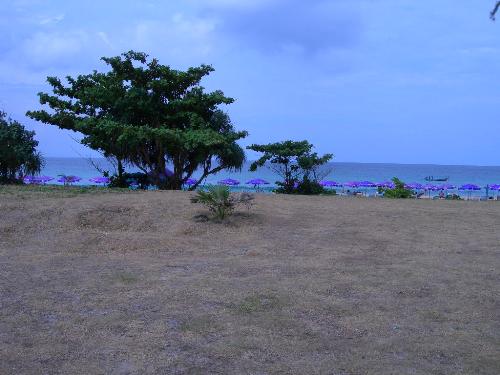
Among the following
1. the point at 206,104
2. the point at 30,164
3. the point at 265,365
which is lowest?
the point at 265,365

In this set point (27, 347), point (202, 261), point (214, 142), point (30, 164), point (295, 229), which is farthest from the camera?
point (30, 164)

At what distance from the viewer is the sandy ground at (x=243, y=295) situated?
404 centimetres

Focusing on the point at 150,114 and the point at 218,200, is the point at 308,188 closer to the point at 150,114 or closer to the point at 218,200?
the point at 150,114

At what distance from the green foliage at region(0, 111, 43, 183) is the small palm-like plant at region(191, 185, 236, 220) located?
12.7 meters

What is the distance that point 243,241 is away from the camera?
939 cm

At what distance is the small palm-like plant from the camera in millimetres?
10805

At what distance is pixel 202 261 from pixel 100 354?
3.60m

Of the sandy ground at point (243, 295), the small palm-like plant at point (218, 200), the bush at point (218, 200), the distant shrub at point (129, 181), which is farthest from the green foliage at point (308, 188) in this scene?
the small palm-like plant at point (218, 200)

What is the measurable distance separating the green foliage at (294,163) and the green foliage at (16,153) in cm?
902

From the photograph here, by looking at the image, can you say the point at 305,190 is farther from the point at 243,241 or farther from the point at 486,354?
the point at 486,354

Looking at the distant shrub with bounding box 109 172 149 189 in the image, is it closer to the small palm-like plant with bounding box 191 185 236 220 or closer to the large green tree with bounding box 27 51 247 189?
the large green tree with bounding box 27 51 247 189

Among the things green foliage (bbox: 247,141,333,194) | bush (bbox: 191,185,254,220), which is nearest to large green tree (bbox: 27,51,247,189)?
green foliage (bbox: 247,141,333,194)

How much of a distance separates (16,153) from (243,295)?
58.8 ft

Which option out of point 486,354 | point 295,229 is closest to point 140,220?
point 295,229
